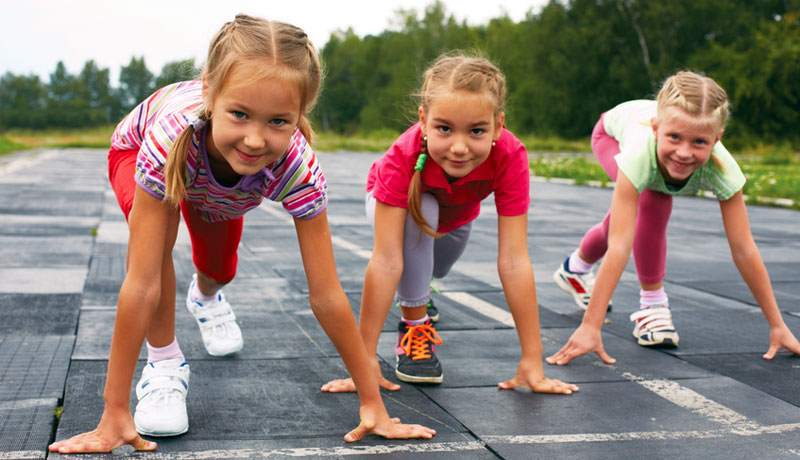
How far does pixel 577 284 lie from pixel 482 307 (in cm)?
55

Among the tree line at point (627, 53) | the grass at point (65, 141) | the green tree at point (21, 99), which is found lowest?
the green tree at point (21, 99)

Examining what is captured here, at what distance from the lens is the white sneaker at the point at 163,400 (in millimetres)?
3143

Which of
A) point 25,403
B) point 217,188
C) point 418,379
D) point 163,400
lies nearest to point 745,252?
point 418,379

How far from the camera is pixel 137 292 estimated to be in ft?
9.80

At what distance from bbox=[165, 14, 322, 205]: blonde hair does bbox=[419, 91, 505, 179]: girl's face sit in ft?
2.55

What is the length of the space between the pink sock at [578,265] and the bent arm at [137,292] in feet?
10.1

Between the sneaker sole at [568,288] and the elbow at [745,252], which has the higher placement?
the elbow at [745,252]

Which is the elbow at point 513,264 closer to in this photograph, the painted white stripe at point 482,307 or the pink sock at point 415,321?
the pink sock at point 415,321

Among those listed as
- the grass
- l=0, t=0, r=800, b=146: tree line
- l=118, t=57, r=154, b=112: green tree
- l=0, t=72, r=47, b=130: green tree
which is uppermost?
l=0, t=0, r=800, b=146: tree line

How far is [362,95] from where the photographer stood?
99750mm

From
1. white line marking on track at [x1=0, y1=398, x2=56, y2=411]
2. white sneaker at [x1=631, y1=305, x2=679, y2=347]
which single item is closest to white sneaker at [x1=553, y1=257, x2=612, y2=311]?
white sneaker at [x1=631, y1=305, x2=679, y2=347]

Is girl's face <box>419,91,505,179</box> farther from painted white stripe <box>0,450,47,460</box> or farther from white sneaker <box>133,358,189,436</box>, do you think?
painted white stripe <box>0,450,47,460</box>

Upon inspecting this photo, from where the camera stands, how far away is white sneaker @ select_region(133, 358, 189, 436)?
10.3 ft

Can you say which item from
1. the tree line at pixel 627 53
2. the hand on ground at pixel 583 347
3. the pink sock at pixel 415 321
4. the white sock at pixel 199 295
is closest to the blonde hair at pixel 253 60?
the pink sock at pixel 415 321
